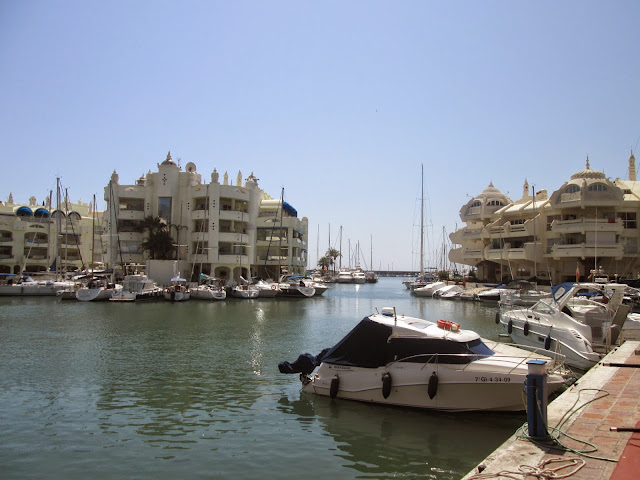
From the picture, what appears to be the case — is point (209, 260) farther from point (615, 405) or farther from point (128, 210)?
point (615, 405)

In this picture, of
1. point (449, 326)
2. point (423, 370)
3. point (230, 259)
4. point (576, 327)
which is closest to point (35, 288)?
point (230, 259)

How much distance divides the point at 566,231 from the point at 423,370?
5498 cm

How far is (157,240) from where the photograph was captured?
7338 centimetres

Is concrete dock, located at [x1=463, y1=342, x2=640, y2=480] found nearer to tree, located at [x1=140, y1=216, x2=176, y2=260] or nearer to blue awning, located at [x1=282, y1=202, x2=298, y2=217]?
tree, located at [x1=140, y1=216, x2=176, y2=260]

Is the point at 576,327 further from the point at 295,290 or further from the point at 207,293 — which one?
the point at 295,290

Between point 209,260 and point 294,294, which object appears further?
point 209,260

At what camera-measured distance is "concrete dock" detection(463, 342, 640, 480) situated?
7.64 metres

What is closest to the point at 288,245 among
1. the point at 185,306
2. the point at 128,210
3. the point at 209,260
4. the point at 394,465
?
the point at 209,260

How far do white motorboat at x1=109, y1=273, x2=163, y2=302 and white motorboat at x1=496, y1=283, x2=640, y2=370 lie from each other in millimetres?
46348

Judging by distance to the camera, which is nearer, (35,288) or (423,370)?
(423,370)

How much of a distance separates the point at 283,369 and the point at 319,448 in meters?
5.16

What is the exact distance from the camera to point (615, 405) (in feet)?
36.7

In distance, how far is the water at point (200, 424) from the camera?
11.2 m

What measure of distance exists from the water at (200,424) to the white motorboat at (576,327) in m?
7.07
